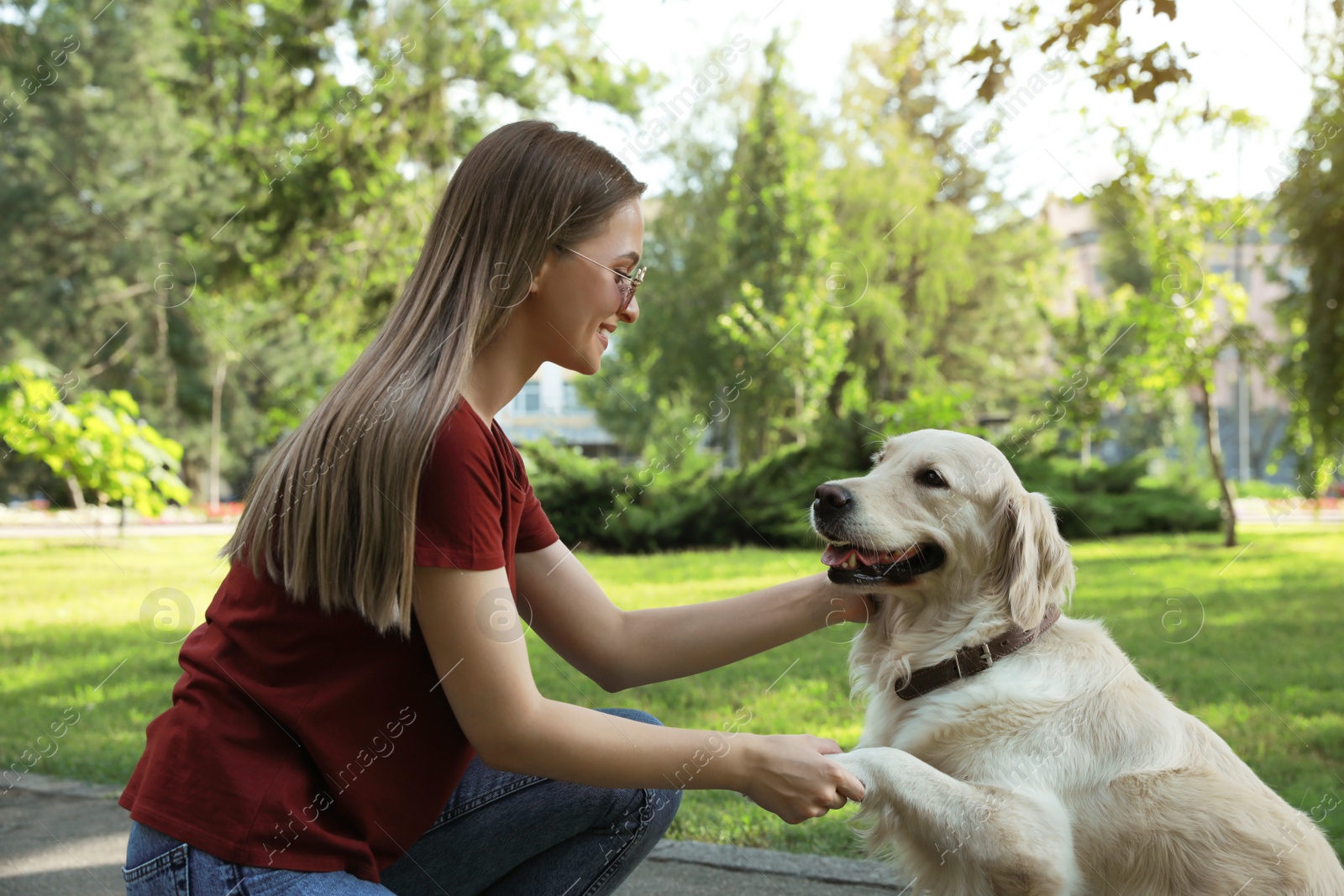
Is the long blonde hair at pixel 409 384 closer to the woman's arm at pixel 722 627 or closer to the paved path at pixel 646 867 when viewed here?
the woman's arm at pixel 722 627

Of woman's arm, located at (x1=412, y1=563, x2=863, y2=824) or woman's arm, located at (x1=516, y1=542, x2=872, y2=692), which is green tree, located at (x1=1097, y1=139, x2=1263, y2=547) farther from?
woman's arm, located at (x1=412, y1=563, x2=863, y2=824)

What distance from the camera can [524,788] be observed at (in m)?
2.25

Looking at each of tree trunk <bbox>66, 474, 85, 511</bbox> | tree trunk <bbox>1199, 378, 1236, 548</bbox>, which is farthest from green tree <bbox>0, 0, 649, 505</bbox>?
tree trunk <bbox>1199, 378, 1236, 548</bbox>

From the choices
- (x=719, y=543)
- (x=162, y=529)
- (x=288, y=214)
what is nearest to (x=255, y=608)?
(x=719, y=543)

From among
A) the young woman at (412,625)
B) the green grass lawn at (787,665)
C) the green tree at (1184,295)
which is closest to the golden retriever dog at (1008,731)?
the young woman at (412,625)

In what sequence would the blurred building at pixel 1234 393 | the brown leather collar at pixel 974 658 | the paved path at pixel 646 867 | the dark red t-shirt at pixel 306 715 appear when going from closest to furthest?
the dark red t-shirt at pixel 306 715
the brown leather collar at pixel 974 658
the paved path at pixel 646 867
the blurred building at pixel 1234 393

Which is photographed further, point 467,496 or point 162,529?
point 162,529

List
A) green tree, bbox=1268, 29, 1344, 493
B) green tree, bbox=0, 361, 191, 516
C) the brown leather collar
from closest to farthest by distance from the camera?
the brown leather collar < green tree, bbox=1268, 29, 1344, 493 < green tree, bbox=0, 361, 191, 516

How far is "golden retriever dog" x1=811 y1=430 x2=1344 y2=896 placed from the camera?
2029 millimetres

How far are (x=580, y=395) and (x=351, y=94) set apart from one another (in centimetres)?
2554

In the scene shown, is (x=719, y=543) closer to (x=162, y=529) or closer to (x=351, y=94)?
(x=351, y=94)

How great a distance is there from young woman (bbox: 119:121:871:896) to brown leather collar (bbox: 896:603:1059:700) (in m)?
0.55

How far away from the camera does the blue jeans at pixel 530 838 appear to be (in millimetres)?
2145

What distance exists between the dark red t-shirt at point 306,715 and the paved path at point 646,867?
1.59m
